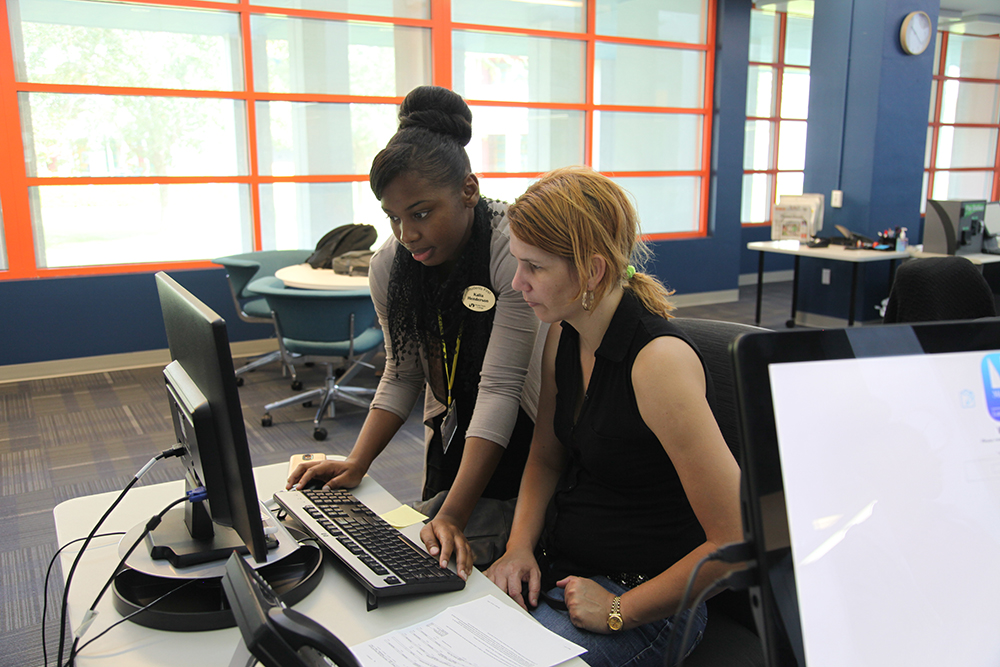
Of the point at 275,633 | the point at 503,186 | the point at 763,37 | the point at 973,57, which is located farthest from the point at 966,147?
the point at 275,633

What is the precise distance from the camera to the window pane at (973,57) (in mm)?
9969

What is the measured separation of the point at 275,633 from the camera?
0.66m

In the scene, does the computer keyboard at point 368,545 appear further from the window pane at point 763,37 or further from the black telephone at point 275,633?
the window pane at point 763,37

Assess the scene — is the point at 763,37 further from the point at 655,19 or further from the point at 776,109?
the point at 655,19

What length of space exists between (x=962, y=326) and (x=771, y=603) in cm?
30

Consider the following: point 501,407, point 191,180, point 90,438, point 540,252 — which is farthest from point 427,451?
point 191,180

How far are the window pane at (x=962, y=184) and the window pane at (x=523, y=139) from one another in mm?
6194

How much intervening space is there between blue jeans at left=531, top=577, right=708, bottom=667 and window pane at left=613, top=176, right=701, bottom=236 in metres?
6.51

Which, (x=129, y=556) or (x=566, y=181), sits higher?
(x=566, y=181)

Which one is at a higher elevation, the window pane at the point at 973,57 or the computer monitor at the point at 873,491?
the window pane at the point at 973,57

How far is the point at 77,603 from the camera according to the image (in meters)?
1.06

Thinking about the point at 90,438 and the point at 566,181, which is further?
the point at 90,438

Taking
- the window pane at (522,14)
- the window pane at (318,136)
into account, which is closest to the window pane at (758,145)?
the window pane at (522,14)

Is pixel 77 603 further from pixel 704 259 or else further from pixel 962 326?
pixel 704 259
